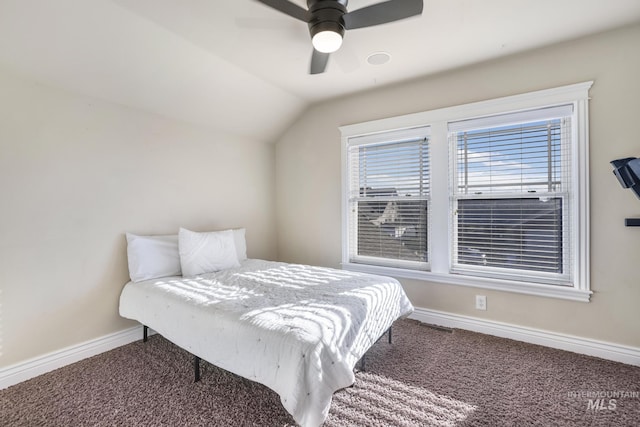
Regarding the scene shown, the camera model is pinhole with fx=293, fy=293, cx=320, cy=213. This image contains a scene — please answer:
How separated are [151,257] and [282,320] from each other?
1610 mm

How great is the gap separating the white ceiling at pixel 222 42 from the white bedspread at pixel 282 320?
5.63 feet

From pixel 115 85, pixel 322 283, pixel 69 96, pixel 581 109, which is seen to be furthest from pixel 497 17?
pixel 69 96

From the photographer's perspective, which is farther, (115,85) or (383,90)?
(383,90)

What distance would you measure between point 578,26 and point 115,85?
3572mm

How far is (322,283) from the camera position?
2.38 meters

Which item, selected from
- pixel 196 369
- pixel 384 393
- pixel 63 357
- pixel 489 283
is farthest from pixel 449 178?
pixel 63 357

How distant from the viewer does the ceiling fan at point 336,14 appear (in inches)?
61.4

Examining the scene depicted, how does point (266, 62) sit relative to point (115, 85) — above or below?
above

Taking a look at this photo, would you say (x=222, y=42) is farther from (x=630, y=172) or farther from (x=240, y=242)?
(x=630, y=172)

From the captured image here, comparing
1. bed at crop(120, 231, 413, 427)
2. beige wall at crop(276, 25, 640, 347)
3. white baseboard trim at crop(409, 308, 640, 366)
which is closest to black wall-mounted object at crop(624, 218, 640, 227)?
beige wall at crop(276, 25, 640, 347)

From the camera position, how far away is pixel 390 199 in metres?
3.27

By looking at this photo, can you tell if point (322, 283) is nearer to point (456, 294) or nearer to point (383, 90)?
point (456, 294)

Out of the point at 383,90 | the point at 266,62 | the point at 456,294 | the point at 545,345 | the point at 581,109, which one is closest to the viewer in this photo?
the point at 581,109

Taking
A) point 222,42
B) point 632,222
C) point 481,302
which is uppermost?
point 222,42
